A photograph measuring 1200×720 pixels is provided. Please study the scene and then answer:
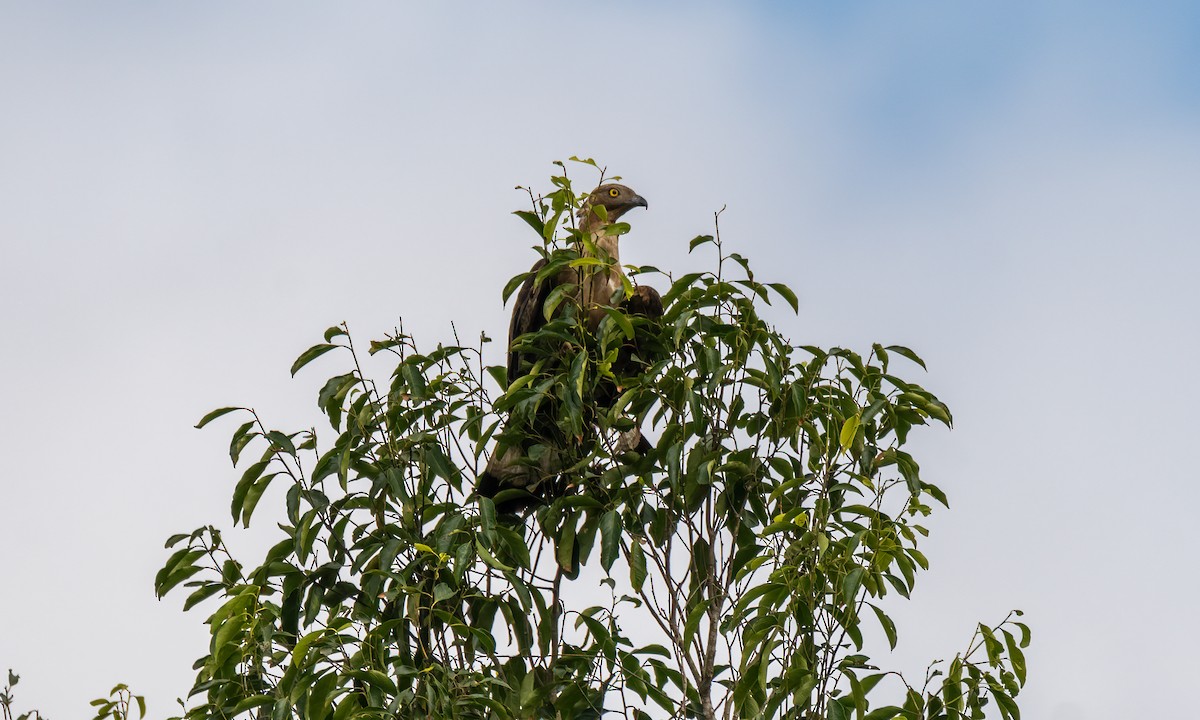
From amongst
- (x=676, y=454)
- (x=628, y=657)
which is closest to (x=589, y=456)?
(x=676, y=454)

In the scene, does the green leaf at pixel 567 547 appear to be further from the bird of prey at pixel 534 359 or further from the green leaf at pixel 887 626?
the green leaf at pixel 887 626

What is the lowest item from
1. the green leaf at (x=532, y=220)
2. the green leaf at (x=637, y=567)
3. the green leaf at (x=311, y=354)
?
the green leaf at (x=637, y=567)

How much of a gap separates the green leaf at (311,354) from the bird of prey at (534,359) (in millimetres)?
561

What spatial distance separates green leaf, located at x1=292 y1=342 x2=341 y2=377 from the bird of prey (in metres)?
0.56

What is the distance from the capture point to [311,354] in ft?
14.1

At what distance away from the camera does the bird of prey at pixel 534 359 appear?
443 centimetres

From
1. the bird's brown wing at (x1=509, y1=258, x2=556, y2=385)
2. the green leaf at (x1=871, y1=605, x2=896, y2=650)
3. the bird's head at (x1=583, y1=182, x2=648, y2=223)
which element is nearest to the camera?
the green leaf at (x1=871, y1=605, x2=896, y2=650)

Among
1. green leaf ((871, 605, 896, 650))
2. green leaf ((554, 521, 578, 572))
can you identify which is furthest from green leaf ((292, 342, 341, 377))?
green leaf ((871, 605, 896, 650))

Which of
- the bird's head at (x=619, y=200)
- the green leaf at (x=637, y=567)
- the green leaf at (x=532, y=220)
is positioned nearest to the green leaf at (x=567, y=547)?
the green leaf at (x=637, y=567)

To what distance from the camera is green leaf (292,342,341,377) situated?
4.28 meters

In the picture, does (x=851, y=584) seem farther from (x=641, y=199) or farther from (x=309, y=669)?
(x=641, y=199)

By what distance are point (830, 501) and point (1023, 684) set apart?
0.72 metres

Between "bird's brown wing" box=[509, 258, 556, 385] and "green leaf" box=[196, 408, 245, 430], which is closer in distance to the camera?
"green leaf" box=[196, 408, 245, 430]

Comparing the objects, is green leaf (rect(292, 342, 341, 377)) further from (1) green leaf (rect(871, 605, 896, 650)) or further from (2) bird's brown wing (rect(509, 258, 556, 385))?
(1) green leaf (rect(871, 605, 896, 650))
